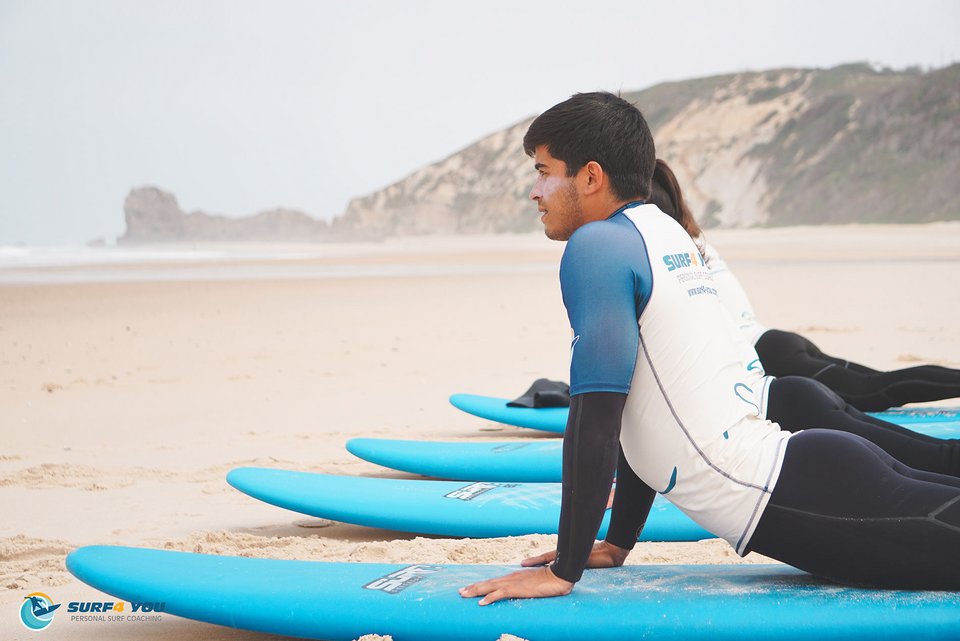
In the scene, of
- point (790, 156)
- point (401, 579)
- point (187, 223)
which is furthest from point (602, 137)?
point (187, 223)

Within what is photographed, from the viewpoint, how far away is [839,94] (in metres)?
55.4

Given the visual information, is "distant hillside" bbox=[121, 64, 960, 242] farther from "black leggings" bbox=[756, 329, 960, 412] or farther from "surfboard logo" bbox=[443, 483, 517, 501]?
"surfboard logo" bbox=[443, 483, 517, 501]

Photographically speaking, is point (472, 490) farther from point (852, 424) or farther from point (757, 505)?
point (757, 505)

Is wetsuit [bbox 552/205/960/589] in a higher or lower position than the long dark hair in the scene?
lower

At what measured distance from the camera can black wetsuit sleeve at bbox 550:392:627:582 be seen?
1892mm

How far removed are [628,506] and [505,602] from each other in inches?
15.0

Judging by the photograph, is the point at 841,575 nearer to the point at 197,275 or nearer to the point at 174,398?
the point at 174,398

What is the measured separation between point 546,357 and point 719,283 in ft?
12.5

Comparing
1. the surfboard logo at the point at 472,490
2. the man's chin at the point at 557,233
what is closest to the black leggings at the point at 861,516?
the man's chin at the point at 557,233

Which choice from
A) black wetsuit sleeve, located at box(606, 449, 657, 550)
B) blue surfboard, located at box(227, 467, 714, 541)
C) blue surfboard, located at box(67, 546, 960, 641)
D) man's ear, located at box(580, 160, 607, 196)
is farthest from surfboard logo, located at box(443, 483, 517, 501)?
man's ear, located at box(580, 160, 607, 196)

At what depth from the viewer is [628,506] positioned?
2.31 meters

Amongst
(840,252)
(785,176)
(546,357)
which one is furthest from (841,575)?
(785,176)

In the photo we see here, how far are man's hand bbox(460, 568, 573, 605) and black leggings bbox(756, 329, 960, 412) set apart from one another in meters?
2.61

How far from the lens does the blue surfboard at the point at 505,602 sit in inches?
77.9
